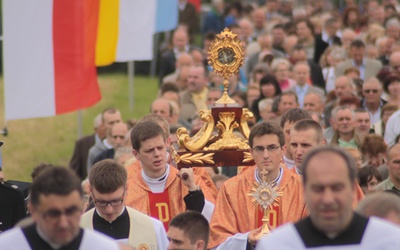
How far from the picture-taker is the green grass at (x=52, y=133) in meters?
20.2

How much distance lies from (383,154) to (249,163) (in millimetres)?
4012

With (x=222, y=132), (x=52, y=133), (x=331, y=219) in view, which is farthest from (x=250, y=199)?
(x=52, y=133)

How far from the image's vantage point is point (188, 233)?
8250 mm

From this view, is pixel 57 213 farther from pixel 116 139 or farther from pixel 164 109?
pixel 164 109

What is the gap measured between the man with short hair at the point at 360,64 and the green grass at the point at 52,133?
4.76 meters

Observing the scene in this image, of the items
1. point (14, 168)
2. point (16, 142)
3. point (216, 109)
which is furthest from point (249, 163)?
point (16, 142)

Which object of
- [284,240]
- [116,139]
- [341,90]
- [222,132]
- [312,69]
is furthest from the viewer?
[312,69]

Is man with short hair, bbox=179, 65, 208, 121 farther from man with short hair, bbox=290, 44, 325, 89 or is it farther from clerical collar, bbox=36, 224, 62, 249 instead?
clerical collar, bbox=36, 224, 62, 249

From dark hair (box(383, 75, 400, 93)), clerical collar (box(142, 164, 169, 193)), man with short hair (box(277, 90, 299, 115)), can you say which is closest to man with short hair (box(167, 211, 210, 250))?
clerical collar (box(142, 164, 169, 193))

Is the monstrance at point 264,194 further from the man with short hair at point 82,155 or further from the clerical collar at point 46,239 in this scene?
the man with short hair at point 82,155

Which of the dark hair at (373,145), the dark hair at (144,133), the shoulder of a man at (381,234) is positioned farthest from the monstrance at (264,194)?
the dark hair at (373,145)

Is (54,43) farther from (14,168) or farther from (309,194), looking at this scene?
(309,194)

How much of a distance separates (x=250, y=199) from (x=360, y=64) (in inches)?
441

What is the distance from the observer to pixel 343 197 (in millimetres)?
6422
